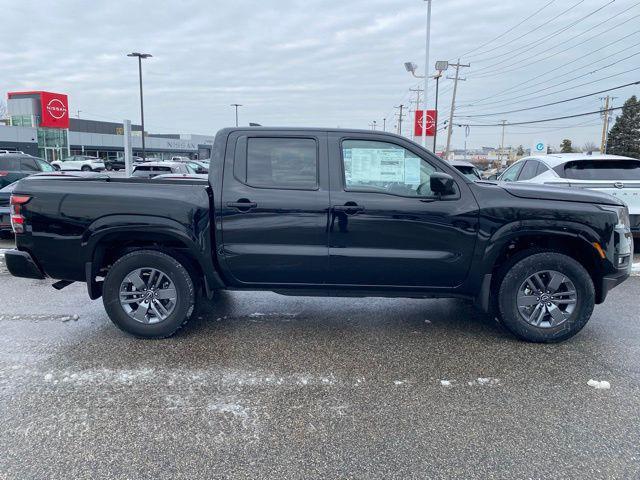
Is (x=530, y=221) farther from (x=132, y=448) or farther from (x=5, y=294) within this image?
(x=5, y=294)

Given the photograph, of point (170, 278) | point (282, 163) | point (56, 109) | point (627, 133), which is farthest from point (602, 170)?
point (627, 133)

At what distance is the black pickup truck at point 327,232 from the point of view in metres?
4.40

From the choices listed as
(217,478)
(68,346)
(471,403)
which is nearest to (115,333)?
(68,346)

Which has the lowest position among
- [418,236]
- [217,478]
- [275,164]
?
[217,478]

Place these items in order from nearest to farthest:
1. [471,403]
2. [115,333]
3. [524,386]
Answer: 1. [471,403]
2. [524,386]
3. [115,333]

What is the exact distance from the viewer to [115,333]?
482 cm

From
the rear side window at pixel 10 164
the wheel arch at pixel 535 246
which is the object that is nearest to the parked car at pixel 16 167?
the rear side window at pixel 10 164

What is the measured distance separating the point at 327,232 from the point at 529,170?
6171mm

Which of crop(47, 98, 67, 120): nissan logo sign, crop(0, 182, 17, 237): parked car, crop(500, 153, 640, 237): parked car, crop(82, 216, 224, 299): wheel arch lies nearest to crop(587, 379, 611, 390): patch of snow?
crop(82, 216, 224, 299): wheel arch

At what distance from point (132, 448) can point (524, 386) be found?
2752 millimetres

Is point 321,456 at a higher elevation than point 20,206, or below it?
below

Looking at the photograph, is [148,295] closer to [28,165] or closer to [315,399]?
[315,399]

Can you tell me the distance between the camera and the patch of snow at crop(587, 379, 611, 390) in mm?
3729

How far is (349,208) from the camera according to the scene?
4.41 metres
